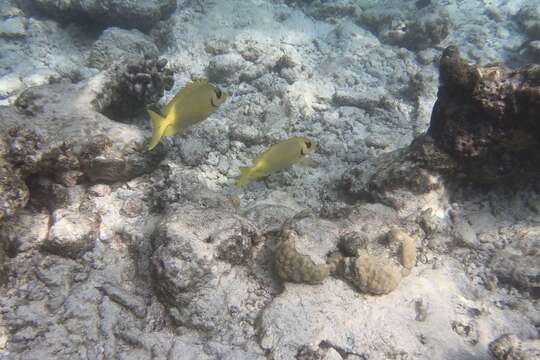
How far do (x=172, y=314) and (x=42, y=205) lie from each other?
5.41 feet

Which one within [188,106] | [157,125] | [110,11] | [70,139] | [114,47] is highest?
[188,106]

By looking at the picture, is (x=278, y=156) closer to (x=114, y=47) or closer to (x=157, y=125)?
(x=157, y=125)

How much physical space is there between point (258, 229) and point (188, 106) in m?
1.40

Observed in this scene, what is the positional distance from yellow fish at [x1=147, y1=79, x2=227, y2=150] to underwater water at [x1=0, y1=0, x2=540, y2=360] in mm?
12

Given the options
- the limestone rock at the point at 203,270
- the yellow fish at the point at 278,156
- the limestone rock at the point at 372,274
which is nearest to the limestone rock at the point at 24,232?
the limestone rock at the point at 203,270

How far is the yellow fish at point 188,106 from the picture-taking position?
9.45 feet

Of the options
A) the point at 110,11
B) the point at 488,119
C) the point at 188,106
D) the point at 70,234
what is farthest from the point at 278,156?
the point at 110,11

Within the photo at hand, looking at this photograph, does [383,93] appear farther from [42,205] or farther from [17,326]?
[17,326]

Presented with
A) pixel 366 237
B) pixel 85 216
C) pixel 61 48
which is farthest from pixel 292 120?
pixel 61 48

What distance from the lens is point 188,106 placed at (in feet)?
9.52

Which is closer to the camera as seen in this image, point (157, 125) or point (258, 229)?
point (157, 125)

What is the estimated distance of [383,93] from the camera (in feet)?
21.9

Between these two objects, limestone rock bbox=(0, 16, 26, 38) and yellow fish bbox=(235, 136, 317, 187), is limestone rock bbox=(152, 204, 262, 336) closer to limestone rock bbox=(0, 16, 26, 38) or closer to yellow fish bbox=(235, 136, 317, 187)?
yellow fish bbox=(235, 136, 317, 187)

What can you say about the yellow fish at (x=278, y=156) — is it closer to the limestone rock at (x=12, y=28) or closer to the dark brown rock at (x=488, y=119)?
the dark brown rock at (x=488, y=119)
